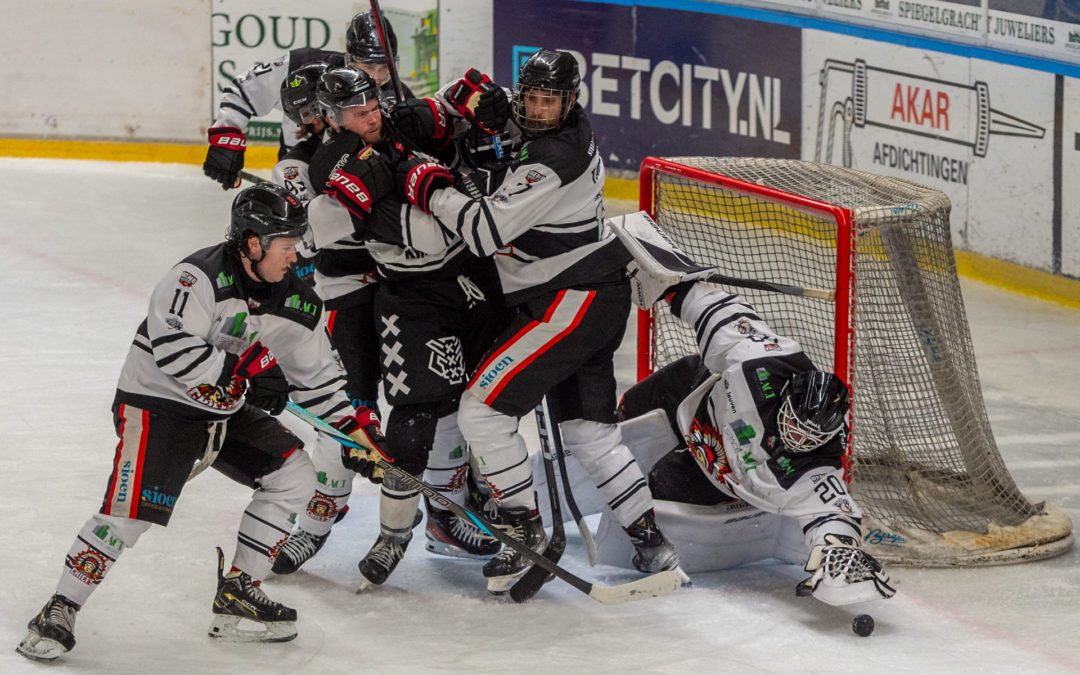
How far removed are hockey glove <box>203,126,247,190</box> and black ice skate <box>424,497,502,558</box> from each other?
49.0 inches

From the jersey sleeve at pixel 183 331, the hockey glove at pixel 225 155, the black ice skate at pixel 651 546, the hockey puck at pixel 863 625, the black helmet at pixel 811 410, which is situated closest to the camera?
the jersey sleeve at pixel 183 331

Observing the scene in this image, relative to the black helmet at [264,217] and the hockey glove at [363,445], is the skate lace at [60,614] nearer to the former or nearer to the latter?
the hockey glove at [363,445]

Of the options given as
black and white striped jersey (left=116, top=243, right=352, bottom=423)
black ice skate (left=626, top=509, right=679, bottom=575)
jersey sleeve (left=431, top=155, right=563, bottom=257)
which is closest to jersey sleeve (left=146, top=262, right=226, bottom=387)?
black and white striped jersey (left=116, top=243, right=352, bottom=423)

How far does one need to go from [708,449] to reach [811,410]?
1.13 ft

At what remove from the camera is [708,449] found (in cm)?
397

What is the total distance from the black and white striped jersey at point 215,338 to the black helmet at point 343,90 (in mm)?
507

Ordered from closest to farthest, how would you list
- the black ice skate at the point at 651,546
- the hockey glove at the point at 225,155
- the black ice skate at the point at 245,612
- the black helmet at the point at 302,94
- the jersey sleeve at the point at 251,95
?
1. the black ice skate at the point at 245,612
2. the black ice skate at the point at 651,546
3. the black helmet at the point at 302,94
4. the hockey glove at the point at 225,155
5. the jersey sleeve at the point at 251,95

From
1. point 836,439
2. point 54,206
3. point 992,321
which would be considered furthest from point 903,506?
point 54,206

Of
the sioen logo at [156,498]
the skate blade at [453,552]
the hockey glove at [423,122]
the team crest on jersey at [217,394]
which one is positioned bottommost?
the skate blade at [453,552]

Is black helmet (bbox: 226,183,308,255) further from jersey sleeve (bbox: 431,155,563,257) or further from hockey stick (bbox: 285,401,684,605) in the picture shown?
hockey stick (bbox: 285,401,684,605)

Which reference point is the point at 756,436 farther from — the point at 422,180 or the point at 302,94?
the point at 302,94

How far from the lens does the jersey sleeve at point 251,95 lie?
4785 mm

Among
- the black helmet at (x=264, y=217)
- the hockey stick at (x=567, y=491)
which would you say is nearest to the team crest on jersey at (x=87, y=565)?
the black helmet at (x=264, y=217)

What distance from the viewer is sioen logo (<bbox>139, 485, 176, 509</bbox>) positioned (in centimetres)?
332
